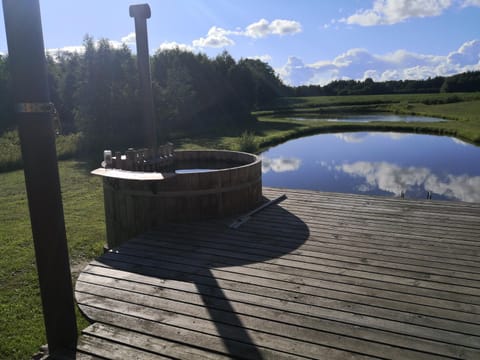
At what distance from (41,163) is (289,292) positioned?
2392 millimetres

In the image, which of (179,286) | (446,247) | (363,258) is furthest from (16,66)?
(446,247)

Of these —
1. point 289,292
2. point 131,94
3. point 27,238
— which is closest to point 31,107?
point 289,292

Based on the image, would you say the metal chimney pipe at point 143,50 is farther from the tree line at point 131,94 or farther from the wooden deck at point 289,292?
the tree line at point 131,94

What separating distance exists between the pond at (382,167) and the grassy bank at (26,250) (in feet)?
20.9

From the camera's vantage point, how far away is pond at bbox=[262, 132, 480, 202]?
42.6ft

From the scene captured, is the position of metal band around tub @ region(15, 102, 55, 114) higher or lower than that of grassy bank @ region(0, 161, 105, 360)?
higher

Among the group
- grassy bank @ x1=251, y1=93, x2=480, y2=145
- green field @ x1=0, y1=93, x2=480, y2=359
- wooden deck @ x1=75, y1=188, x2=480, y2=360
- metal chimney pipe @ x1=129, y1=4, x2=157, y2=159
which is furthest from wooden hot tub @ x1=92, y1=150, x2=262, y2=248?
grassy bank @ x1=251, y1=93, x2=480, y2=145

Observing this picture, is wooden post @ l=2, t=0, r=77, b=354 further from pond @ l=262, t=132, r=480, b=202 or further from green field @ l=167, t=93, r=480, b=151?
green field @ l=167, t=93, r=480, b=151

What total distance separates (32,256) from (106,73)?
18.0 meters

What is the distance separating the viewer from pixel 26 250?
6.45 metres

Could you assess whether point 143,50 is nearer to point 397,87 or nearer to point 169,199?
point 169,199

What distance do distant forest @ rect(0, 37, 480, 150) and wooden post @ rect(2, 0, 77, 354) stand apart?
305 mm

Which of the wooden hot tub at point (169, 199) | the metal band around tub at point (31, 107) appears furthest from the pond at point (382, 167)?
the metal band around tub at point (31, 107)

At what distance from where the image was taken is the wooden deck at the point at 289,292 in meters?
2.92
